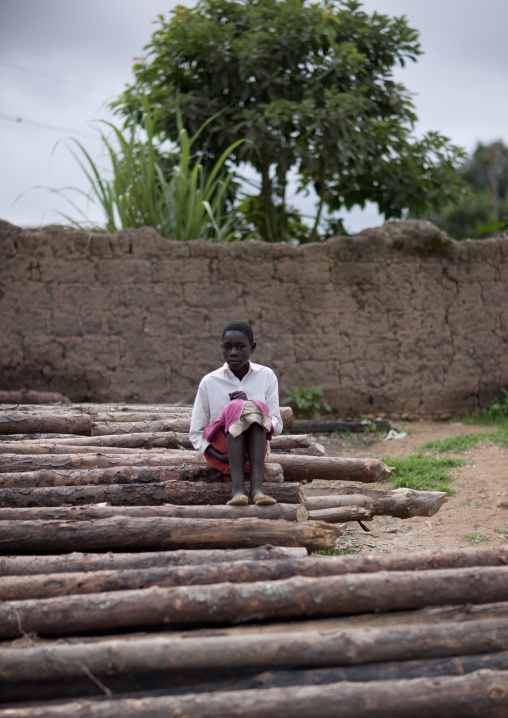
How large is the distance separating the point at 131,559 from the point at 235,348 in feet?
3.91

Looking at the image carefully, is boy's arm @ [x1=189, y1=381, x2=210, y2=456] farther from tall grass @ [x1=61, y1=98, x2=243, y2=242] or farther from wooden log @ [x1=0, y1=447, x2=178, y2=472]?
tall grass @ [x1=61, y1=98, x2=243, y2=242]

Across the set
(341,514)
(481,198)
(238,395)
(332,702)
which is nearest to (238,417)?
(238,395)

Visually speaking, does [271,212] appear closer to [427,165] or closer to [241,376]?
[427,165]

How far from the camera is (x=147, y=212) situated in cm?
692

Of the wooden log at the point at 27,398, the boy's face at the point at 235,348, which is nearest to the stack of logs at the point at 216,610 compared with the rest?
the boy's face at the point at 235,348

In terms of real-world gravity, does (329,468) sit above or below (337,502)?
above

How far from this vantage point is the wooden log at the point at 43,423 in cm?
407

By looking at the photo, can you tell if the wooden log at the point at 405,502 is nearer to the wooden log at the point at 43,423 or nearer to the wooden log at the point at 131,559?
the wooden log at the point at 131,559

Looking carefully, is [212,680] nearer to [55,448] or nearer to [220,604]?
[220,604]

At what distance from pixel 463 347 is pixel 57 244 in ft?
14.5

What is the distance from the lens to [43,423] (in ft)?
13.5

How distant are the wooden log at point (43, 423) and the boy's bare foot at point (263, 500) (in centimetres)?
164

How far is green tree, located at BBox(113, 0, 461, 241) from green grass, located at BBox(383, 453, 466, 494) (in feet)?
12.7

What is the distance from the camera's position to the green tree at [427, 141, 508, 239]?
75.5 feet
